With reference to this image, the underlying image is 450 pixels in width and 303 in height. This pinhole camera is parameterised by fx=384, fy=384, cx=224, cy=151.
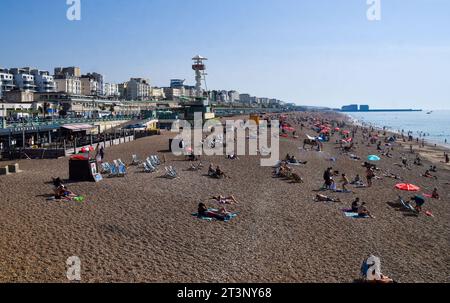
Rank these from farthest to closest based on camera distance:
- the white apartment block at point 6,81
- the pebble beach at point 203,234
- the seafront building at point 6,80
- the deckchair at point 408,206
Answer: the seafront building at point 6,80 → the white apartment block at point 6,81 → the deckchair at point 408,206 → the pebble beach at point 203,234

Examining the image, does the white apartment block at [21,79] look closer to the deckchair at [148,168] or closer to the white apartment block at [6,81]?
the white apartment block at [6,81]

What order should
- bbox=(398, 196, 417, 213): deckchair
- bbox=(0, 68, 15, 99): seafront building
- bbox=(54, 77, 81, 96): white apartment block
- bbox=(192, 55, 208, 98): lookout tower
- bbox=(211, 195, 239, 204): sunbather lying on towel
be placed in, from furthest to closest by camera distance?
1. bbox=(54, 77, 81, 96): white apartment block
2. bbox=(0, 68, 15, 99): seafront building
3. bbox=(192, 55, 208, 98): lookout tower
4. bbox=(398, 196, 417, 213): deckchair
5. bbox=(211, 195, 239, 204): sunbather lying on towel

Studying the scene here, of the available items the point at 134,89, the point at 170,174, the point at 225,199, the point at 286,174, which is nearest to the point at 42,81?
the point at 134,89

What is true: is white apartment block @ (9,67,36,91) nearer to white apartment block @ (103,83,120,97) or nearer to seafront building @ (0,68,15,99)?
seafront building @ (0,68,15,99)

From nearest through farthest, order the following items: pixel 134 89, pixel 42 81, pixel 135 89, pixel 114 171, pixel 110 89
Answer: pixel 114 171, pixel 42 81, pixel 110 89, pixel 134 89, pixel 135 89

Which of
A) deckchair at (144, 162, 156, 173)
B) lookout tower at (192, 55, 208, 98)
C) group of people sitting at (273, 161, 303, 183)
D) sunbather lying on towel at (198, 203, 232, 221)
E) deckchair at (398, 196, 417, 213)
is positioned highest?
lookout tower at (192, 55, 208, 98)

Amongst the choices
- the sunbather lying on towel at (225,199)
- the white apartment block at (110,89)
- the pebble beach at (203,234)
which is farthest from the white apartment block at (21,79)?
the sunbather lying on towel at (225,199)

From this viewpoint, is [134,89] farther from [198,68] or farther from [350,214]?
[350,214]

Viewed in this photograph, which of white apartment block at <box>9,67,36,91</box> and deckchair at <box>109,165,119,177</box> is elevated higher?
white apartment block at <box>9,67,36,91</box>

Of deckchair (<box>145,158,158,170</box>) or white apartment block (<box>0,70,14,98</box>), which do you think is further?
white apartment block (<box>0,70,14,98</box>)

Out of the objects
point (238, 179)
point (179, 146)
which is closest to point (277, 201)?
point (238, 179)

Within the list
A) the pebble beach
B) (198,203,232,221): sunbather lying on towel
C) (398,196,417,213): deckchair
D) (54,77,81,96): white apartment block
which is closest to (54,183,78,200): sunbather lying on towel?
the pebble beach
